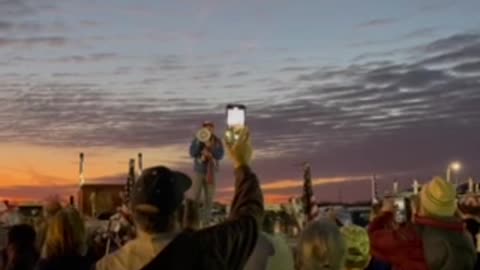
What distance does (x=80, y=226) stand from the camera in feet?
22.7

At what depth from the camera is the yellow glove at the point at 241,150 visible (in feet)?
16.6

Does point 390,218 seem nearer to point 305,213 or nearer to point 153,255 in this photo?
point 153,255

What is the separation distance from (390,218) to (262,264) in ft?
5.04

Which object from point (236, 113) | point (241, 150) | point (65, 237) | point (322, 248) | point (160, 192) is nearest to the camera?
point (160, 192)

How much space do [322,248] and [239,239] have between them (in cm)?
111

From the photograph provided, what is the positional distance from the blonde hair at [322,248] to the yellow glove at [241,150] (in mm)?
1006

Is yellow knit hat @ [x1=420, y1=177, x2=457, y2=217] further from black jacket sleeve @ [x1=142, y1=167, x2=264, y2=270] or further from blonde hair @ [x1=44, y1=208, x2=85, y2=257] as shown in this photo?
black jacket sleeve @ [x1=142, y1=167, x2=264, y2=270]

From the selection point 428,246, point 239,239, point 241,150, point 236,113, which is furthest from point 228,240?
point 236,113

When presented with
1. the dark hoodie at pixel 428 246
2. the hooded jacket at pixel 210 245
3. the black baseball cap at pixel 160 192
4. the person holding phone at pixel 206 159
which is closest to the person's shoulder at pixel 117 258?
the hooded jacket at pixel 210 245

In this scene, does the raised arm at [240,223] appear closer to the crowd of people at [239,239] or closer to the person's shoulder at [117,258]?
the crowd of people at [239,239]

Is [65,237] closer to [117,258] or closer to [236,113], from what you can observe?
[117,258]

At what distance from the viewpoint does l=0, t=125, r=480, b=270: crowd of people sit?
478cm

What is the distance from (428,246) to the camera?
26.1 ft

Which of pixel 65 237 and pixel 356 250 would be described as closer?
pixel 356 250
